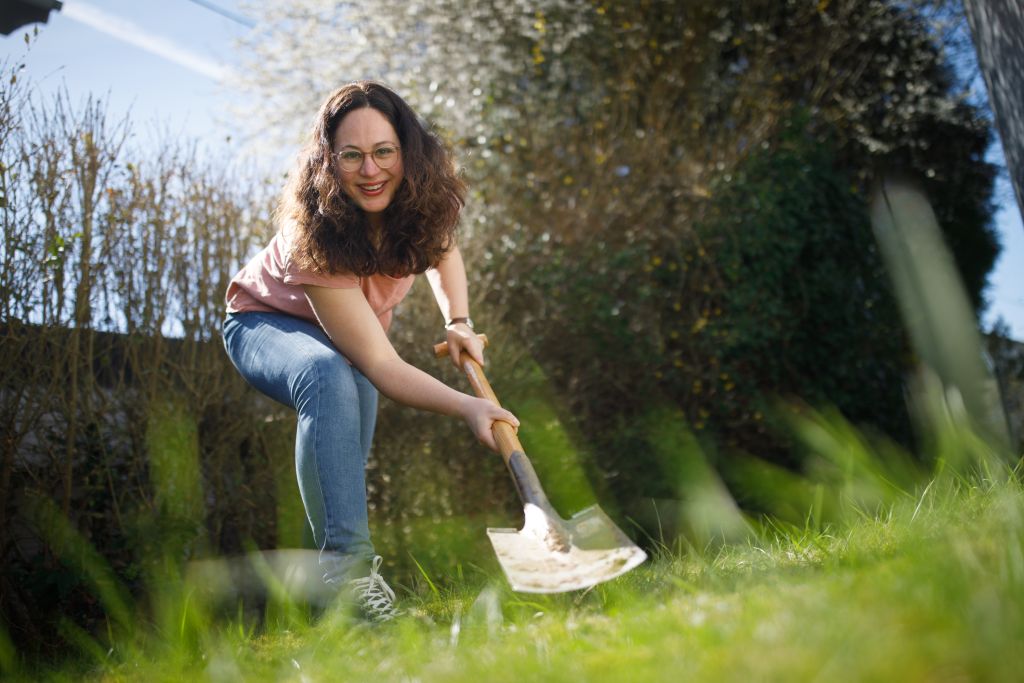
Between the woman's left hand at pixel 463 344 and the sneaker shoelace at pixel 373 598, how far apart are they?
2.50 feet

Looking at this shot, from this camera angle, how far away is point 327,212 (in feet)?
8.39

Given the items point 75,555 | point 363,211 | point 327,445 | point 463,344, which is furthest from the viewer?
point 75,555

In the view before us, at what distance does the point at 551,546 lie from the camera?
6.98 ft

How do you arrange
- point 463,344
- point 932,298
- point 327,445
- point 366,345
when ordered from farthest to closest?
point 932,298 → point 463,344 → point 366,345 → point 327,445

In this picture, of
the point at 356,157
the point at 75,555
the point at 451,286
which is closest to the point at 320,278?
the point at 356,157

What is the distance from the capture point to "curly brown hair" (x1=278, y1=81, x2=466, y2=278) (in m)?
2.56

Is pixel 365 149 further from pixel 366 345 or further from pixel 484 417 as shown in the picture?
pixel 484 417

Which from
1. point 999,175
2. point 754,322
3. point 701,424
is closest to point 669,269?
point 754,322

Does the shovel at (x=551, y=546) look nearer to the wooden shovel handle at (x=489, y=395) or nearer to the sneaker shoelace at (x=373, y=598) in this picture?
the wooden shovel handle at (x=489, y=395)

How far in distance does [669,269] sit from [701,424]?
106cm

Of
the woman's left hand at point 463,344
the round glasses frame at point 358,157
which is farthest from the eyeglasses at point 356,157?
the woman's left hand at point 463,344

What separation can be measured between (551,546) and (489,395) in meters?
0.59

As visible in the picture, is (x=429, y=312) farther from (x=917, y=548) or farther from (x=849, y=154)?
(x=849, y=154)

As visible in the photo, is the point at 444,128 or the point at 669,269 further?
the point at 444,128
